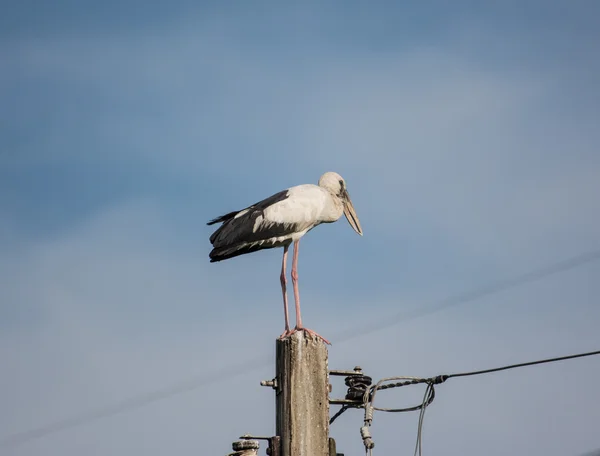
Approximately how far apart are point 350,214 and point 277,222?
4.65ft

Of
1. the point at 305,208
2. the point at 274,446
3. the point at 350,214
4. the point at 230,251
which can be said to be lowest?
the point at 274,446

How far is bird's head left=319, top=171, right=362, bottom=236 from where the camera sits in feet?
37.0

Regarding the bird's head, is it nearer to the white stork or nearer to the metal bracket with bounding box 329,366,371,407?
the white stork

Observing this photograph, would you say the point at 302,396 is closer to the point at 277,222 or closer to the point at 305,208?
the point at 277,222

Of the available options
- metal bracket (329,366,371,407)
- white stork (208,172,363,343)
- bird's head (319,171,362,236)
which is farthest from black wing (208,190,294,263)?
metal bracket (329,366,371,407)

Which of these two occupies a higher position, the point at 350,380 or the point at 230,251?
the point at 230,251

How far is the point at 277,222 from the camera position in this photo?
10.5 m

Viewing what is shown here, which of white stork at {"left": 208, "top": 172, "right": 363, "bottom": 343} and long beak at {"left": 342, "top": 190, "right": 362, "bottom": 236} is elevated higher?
long beak at {"left": 342, "top": 190, "right": 362, "bottom": 236}

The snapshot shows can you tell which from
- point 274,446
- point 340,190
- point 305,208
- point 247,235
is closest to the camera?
point 274,446

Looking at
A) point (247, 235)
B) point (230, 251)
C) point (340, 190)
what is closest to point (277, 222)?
point (247, 235)

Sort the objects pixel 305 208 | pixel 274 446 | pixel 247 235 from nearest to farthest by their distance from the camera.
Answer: pixel 274 446, pixel 247 235, pixel 305 208

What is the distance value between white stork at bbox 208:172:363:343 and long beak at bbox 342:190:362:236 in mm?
411

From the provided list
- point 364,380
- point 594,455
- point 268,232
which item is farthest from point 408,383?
point 268,232

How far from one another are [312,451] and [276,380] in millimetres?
577
